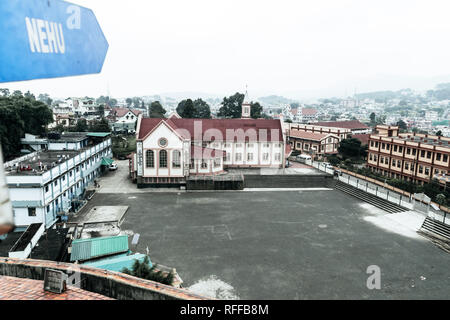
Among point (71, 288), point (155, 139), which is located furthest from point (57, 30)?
point (155, 139)

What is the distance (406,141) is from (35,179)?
31630 millimetres

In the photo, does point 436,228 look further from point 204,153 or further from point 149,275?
point 204,153

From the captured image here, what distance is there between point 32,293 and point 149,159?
22591 millimetres

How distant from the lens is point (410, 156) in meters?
31.8

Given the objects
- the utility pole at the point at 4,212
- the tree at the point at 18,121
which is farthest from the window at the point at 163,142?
the utility pole at the point at 4,212

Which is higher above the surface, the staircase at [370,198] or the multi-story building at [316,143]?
the multi-story building at [316,143]

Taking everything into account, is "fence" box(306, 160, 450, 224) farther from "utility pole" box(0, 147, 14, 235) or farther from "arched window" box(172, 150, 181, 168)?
"utility pole" box(0, 147, 14, 235)

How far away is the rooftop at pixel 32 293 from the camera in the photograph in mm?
5789

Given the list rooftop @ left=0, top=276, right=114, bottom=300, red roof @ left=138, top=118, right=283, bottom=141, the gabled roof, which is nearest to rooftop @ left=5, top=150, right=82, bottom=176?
red roof @ left=138, top=118, right=283, bottom=141

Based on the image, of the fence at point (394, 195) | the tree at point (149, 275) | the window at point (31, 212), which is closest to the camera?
the tree at point (149, 275)

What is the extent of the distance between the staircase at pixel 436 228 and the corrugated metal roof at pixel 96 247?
57.3 ft

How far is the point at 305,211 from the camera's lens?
23.2m

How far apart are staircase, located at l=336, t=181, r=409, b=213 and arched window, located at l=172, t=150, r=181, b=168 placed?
46.3 ft

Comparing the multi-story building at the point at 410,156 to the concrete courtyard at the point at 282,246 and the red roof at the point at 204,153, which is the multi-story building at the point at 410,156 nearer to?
the concrete courtyard at the point at 282,246
